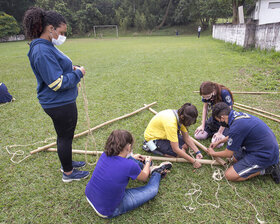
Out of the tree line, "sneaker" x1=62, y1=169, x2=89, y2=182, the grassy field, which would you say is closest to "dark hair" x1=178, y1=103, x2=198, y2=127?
the grassy field

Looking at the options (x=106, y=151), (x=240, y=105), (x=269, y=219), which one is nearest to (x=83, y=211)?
(x=106, y=151)

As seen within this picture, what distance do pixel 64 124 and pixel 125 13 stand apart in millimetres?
44390

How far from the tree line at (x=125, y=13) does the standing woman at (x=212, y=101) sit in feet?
116

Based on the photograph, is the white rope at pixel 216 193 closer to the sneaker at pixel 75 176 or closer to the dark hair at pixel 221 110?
the dark hair at pixel 221 110

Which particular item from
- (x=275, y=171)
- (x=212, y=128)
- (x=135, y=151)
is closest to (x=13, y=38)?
(x=135, y=151)

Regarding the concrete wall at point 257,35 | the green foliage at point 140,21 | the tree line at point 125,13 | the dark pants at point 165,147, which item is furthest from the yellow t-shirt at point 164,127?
the green foliage at point 140,21

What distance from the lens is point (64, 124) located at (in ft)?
7.02

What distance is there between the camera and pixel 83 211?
2.18 metres

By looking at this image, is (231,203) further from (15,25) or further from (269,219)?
(15,25)

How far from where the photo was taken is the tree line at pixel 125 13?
3506 cm

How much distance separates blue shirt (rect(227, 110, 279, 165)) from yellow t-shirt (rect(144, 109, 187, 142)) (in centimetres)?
71

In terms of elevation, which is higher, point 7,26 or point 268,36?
point 7,26

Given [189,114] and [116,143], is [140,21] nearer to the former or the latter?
[189,114]

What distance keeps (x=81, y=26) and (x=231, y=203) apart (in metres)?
41.4
